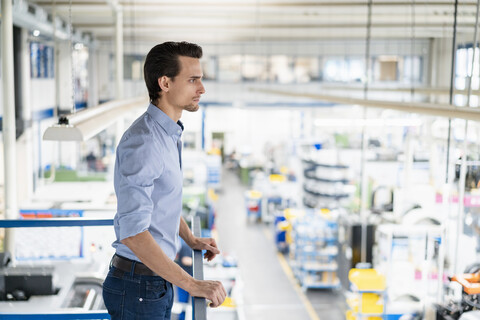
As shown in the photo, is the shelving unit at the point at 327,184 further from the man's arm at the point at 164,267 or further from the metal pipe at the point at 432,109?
the man's arm at the point at 164,267

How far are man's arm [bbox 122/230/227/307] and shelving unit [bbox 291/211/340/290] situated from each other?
32.7ft

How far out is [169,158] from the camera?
6.53 feet

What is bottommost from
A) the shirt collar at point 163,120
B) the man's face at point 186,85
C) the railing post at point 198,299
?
the railing post at point 198,299

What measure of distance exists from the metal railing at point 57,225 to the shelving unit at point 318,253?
905 cm

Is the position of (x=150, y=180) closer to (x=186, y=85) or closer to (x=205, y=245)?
(x=186, y=85)

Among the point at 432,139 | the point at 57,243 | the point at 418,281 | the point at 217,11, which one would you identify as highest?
the point at 217,11

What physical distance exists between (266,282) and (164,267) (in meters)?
10.6

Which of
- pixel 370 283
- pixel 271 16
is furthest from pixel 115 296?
pixel 271 16

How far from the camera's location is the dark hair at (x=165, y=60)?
1995 millimetres

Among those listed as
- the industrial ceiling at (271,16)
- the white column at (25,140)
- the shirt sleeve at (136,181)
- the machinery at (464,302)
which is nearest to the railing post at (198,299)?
the shirt sleeve at (136,181)

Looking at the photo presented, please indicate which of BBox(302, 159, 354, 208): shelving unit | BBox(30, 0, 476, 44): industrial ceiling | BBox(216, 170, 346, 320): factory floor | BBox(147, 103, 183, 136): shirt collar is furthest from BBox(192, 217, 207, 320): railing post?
BBox(302, 159, 354, 208): shelving unit

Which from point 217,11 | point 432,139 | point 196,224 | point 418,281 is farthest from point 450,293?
point 217,11

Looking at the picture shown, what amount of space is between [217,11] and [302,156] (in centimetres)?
722

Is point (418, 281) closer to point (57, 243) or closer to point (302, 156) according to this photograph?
point (57, 243)
